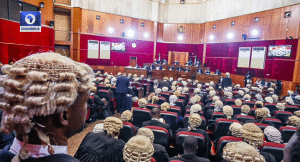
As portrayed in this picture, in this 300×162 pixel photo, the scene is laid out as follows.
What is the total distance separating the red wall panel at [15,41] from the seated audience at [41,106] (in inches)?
341

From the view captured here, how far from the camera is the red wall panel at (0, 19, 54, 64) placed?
8.32 m

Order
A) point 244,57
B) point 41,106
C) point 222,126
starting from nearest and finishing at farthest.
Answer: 1. point 41,106
2. point 222,126
3. point 244,57

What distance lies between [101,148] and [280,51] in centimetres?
1397

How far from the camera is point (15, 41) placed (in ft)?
29.7

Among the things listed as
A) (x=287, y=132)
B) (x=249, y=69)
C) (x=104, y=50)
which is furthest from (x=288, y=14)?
(x=104, y=50)

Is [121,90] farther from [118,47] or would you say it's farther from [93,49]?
[118,47]

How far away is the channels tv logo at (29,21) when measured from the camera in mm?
6906

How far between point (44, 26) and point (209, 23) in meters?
14.3

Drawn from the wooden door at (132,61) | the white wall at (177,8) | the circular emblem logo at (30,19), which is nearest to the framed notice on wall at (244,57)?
the white wall at (177,8)

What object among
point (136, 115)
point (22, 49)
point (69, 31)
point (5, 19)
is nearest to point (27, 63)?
point (136, 115)

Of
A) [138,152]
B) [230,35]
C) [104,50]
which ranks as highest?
[230,35]

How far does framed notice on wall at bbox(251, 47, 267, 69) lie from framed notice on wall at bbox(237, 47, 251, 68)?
400 mm

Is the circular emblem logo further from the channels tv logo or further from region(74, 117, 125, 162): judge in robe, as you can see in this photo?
region(74, 117, 125, 162): judge in robe

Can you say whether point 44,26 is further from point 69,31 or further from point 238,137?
point 238,137
